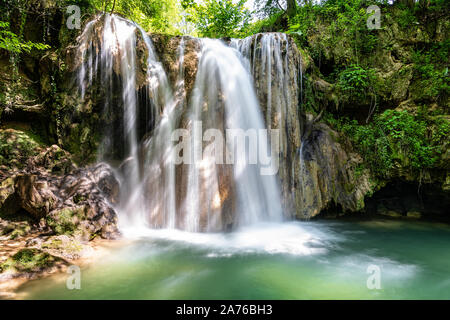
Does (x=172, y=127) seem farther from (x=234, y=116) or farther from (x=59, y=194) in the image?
(x=59, y=194)

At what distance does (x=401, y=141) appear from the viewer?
7145mm

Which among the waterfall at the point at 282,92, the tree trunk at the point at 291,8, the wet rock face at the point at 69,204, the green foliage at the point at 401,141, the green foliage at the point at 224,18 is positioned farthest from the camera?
the green foliage at the point at 224,18

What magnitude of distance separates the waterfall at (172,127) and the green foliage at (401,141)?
3.20 meters

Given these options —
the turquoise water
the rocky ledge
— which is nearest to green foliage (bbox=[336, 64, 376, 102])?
the turquoise water

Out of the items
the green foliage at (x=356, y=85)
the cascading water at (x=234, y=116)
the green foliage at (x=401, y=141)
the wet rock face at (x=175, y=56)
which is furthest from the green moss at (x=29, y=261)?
the green foliage at (x=356, y=85)

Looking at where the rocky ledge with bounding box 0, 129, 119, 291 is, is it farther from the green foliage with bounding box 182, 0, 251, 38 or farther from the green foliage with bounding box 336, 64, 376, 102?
the green foliage with bounding box 182, 0, 251, 38

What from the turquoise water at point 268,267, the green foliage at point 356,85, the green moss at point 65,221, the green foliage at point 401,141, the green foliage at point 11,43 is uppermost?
the green foliage at point 11,43

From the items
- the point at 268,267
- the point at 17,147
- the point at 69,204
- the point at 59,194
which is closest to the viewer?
the point at 268,267

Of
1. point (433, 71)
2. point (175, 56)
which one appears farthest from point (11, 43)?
point (433, 71)

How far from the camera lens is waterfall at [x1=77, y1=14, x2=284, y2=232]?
6312 millimetres

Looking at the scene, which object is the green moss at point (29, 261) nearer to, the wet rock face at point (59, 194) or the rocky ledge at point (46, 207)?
the rocky ledge at point (46, 207)

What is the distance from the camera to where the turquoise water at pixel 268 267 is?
11.1ft

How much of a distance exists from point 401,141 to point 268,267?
5.98 metres

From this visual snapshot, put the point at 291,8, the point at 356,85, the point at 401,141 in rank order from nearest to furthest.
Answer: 1. the point at 401,141
2. the point at 356,85
3. the point at 291,8
